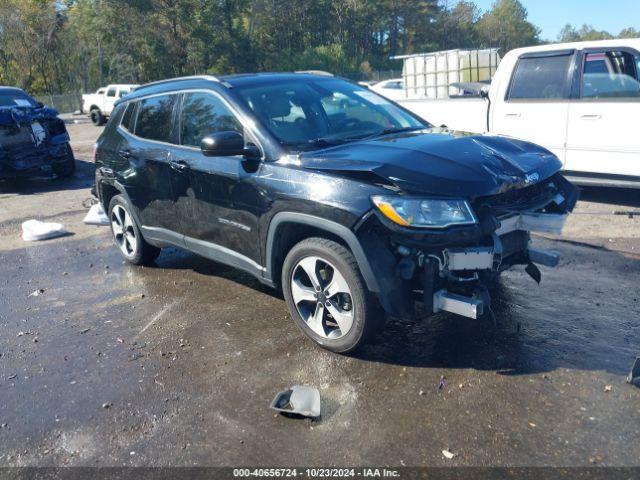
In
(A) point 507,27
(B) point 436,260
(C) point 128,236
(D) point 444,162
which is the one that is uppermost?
(A) point 507,27

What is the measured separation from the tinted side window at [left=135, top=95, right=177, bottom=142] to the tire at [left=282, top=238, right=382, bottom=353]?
2004 millimetres

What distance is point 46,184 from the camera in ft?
40.1

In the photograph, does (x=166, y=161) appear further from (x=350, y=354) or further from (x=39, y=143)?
(x=39, y=143)

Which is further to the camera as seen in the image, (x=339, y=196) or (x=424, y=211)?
(x=339, y=196)

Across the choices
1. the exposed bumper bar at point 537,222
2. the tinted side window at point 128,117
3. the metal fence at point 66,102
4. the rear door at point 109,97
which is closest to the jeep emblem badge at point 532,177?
the exposed bumper bar at point 537,222

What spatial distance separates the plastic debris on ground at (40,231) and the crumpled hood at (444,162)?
17.4 ft

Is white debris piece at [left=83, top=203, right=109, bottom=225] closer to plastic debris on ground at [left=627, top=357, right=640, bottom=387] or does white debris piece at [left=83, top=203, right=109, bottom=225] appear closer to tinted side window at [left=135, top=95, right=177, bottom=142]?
tinted side window at [left=135, top=95, right=177, bottom=142]

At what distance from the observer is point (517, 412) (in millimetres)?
3244

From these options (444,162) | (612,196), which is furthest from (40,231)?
(612,196)

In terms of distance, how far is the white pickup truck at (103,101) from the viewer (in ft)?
87.0

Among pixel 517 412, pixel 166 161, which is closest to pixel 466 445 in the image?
pixel 517 412

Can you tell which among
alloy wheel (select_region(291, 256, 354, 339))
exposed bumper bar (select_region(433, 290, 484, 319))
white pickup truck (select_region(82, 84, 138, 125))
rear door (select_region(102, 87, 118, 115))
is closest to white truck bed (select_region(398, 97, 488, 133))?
alloy wheel (select_region(291, 256, 354, 339))

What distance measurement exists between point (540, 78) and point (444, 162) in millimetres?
4884

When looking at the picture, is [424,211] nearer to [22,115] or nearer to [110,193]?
[110,193]
